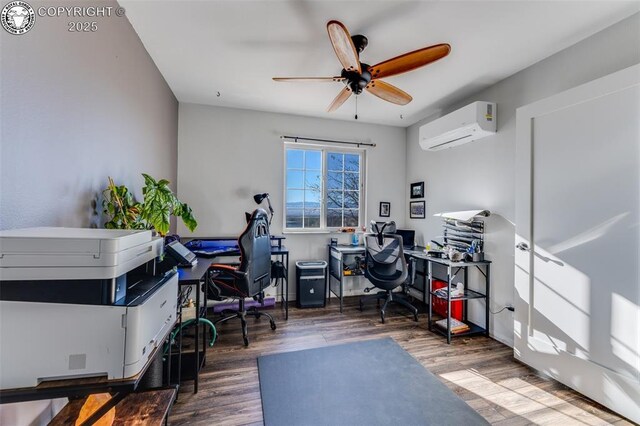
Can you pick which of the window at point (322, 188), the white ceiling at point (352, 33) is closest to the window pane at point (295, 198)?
the window at point (322, 188)

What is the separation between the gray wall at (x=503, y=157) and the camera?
6.12ft

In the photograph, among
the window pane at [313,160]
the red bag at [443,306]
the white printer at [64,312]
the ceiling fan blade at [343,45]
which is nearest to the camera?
the white printer at [64,312]

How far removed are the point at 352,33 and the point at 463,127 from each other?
Result: 5.14ft

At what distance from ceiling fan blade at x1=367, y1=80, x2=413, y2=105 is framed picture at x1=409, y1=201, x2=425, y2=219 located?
72.8 inches

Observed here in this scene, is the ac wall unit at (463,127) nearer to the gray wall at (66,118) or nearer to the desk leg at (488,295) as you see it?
the desk leg at (488,295)

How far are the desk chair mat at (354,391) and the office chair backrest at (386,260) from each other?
34.6 inches

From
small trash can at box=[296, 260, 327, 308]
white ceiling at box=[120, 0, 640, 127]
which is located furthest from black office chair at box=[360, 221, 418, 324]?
white ceiling at box=[120, 0, 640, 127]

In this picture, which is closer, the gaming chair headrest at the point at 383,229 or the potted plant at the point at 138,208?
the potted plant at the point at 138,208

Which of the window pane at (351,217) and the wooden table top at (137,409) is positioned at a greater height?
the window pane at (351,217)

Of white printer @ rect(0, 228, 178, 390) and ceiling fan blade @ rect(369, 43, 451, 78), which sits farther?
ceiling fan blade @ rect(369, 43, 451, 78)

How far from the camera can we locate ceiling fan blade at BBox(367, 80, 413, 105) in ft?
6.93

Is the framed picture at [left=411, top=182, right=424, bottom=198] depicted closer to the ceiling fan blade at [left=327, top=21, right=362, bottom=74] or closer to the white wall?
the white wall

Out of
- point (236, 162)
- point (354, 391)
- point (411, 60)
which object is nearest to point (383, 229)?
point (354, 391)

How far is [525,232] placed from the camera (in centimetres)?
218
